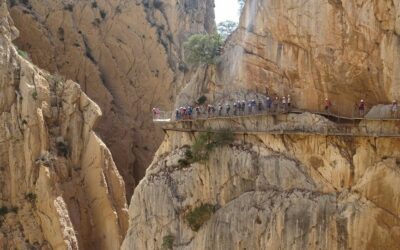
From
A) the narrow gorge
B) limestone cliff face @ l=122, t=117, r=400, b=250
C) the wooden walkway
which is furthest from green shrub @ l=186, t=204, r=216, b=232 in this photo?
the wooden walkway

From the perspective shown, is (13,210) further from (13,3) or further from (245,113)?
(245,113)

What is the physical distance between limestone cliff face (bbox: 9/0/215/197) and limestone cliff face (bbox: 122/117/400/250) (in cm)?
2202

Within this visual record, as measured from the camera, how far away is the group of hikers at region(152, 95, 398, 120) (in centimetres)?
2408

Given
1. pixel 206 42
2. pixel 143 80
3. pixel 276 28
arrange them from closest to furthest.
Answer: pixel 276 28 < pixel 206 42 < pixel 143 80

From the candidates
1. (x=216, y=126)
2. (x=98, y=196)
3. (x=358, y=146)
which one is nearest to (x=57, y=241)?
(x=98, y=196)

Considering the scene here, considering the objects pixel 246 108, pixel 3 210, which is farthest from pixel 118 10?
pixel 246 108

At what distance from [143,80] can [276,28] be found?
2902 cm

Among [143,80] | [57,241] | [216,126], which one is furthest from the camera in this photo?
[143,80]

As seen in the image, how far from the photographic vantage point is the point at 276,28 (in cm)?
2605

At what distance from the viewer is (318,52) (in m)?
24.2

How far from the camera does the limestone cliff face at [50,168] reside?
38688 millimetres

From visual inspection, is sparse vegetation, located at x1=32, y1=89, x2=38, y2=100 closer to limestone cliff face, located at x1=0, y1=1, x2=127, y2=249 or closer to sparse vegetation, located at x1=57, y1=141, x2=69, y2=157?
limestone cliff face, located at x1=0, y1=1, x2=127, y2=249

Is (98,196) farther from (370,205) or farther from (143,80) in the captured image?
(370,205)

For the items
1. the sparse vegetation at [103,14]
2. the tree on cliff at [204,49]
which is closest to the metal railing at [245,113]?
the tree on cliff at [204,49]
